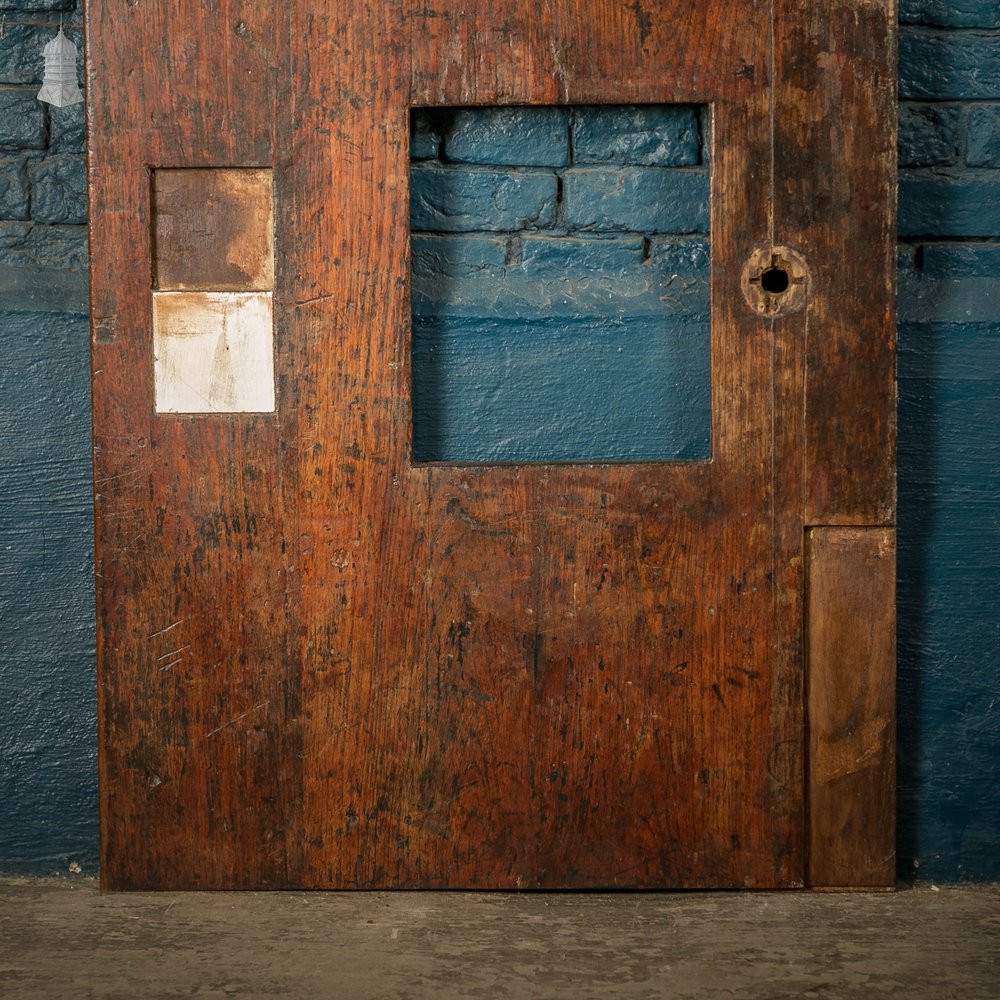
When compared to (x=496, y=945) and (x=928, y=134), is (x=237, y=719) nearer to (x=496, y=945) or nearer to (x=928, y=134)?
(x=496, y=945)

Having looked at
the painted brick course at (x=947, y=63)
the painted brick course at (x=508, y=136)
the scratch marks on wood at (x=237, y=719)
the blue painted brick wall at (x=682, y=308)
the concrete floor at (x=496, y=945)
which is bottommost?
the concrete floor at (x=496, y=945)

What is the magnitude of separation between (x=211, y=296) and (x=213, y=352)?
0.09 metres

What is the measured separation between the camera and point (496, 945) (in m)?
1.58

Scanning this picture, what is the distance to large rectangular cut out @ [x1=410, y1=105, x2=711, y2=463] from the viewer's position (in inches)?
70.8

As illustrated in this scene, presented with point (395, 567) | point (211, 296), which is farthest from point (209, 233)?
point (395, 567)

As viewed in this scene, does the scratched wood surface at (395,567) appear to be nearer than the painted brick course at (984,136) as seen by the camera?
Yes

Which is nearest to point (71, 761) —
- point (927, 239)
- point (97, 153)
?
point (97, 153)

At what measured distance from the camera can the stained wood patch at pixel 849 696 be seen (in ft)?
5.69

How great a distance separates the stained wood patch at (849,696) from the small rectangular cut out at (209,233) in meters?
1.02

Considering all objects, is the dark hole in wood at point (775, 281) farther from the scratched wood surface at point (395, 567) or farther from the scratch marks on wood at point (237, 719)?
the scratch marks on wood at point (237, 719)

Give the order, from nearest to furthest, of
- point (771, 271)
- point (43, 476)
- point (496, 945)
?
point (496, 945), point (771, 271), point (43, 476)

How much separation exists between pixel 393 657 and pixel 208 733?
0.33 m

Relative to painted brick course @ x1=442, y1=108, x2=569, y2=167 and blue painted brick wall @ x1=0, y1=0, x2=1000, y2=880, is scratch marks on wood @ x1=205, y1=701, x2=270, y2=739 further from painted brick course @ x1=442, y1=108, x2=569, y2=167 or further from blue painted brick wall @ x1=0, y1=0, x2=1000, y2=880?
painted brick course @ x1=442, y1=108, x2=569, y2=167

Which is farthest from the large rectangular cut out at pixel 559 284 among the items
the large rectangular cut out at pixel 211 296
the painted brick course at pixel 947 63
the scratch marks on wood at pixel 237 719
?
the scratch marks on wood at pixel 237 719
